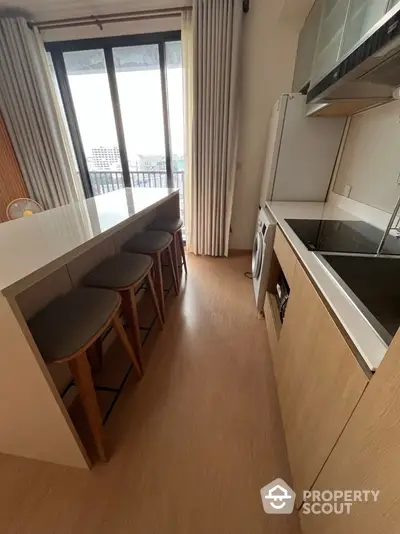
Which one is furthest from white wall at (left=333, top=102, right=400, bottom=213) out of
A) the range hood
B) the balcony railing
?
the balcony railing

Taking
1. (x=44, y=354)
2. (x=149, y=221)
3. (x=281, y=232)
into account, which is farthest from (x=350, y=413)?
(x=149, y=221)

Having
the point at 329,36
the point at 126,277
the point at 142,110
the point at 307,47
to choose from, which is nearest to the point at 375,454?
the point at 126,277

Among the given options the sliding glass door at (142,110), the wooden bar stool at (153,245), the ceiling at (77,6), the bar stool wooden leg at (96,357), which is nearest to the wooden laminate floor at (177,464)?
the bar stool wooden leg at (96,357)

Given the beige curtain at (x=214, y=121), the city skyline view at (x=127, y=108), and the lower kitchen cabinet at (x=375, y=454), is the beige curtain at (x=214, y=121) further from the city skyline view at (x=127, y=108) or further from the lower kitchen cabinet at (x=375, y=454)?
the lower kitchen cabinet at (x=375, y=454)

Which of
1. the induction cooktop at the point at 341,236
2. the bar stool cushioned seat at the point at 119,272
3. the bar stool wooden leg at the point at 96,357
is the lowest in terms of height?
the bar stool wooden leg at the point at 96,357

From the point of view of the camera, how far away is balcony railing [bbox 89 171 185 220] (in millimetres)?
3402

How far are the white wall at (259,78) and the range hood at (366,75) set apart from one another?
3.21 feet

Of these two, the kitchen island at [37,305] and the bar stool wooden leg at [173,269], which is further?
the bar stool wooden leg at [173,269]

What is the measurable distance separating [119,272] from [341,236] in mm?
1303

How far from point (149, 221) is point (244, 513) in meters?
2.14

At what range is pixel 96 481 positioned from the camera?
1.04 meters

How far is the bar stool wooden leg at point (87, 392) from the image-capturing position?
2.95 feet

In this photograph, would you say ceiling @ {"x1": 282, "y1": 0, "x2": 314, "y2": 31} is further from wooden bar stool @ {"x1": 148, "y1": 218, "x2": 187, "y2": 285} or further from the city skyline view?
wooden bar stool @ {"x1": 148, "y1": 218, "x2": 187, "y2": 285}

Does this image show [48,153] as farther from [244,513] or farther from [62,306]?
[244,513]
